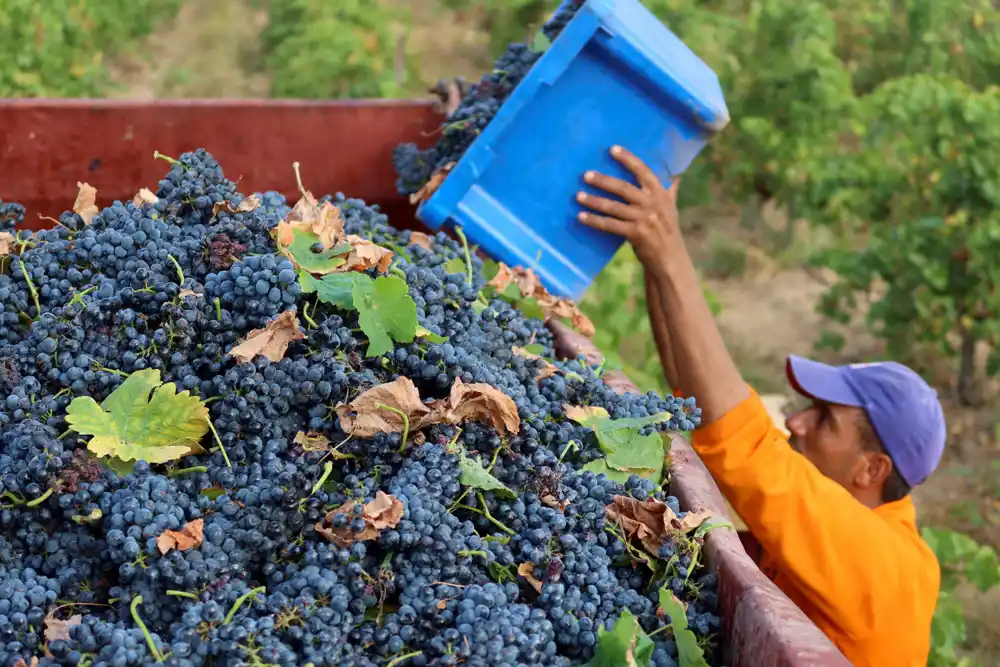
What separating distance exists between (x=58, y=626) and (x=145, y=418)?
0.25m

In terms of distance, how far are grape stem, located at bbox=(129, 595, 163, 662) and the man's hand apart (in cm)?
131

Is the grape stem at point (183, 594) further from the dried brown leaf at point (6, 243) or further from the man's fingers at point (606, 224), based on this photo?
the man's fingers at point (606, 224)

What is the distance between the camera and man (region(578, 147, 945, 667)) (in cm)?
172

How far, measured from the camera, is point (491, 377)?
1234 millimetres

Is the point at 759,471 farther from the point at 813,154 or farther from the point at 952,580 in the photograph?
the point at 813,154

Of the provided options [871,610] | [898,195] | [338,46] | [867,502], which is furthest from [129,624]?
[338,46]

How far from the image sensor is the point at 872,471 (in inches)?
84.0

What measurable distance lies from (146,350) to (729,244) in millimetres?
5056

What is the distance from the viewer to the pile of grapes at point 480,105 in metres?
2.14

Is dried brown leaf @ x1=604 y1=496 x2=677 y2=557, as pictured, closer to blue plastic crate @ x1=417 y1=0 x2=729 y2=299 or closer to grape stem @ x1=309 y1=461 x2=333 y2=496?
grape stem @ x1=309 y1=461 x2=333 y2=496

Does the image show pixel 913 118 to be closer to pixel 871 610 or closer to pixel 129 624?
pixel 871 610

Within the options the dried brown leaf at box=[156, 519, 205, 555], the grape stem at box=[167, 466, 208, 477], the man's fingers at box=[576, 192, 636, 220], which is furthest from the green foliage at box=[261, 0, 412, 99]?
the dried brown leaf at box=[156, 519, 205, 555]

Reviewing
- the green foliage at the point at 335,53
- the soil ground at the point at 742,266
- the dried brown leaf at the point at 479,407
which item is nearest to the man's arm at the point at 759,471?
the dried brown leaf at the point at 479,407

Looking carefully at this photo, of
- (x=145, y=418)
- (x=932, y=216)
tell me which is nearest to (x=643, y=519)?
(x=145, y=418)
